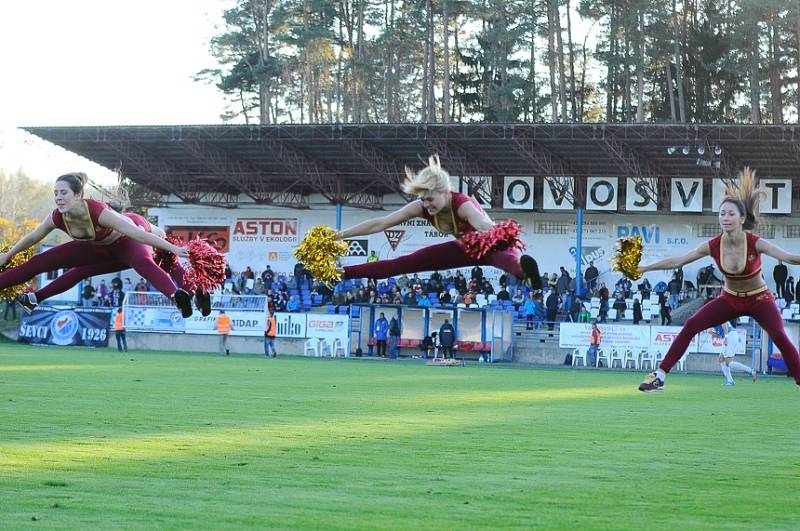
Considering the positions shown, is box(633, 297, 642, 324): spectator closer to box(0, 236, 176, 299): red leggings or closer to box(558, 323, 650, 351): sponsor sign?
box(558, 323, 650, 351): sponsor sign

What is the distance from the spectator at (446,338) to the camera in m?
41.3

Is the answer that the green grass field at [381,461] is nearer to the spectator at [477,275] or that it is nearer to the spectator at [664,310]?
the spectator at [664,310]

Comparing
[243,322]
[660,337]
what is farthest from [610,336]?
[243,322]

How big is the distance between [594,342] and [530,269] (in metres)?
29.8

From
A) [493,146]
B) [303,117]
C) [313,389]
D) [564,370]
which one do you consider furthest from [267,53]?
[313,389]

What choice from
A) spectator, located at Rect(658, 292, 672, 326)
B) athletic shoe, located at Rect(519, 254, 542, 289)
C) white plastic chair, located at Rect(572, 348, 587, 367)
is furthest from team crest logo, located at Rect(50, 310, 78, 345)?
athletic shoe, located at Rect(519, 254, 542, 289)

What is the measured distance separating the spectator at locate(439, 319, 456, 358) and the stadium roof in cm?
990

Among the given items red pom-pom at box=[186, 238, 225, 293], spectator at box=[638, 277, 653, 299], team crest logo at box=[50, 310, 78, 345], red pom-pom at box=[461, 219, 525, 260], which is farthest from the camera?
spectator at box=[638, 277, 653, 299]

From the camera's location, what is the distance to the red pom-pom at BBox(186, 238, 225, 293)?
12.2 meters

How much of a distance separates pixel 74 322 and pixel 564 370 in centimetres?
1869

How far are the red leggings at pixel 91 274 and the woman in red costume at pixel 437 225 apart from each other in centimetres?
213

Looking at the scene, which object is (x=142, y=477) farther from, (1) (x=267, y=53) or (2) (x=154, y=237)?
(1) (x=267, y=53)

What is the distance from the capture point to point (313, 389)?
68.3 feet

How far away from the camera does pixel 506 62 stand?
72562mm
